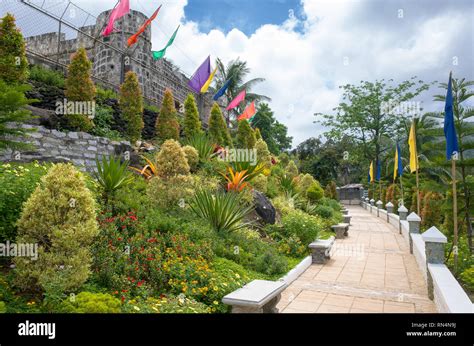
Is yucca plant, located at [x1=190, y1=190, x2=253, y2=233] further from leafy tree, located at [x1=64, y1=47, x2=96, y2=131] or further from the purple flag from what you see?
the purple flag

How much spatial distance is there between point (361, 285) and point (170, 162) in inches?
185

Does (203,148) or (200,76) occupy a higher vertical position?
(200,76)

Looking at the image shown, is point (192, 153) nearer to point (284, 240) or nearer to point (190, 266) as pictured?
point (284, 240)

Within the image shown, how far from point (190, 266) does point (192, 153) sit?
5693 mm

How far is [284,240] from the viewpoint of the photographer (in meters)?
8.06

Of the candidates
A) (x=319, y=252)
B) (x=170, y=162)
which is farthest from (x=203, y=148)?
(x=319, y=252)

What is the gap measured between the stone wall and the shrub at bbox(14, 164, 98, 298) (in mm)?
3740

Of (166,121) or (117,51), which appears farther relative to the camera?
(117,51)

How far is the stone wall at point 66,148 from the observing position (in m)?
7.41

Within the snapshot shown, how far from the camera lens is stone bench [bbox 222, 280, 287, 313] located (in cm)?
360

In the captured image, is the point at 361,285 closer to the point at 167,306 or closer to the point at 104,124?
the point at 167,306

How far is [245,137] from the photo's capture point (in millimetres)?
17891
